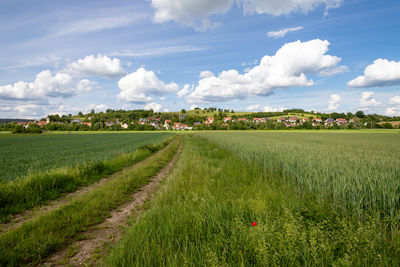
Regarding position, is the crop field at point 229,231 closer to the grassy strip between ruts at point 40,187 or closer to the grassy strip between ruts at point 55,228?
the grassy strip between ruts at point 55,228

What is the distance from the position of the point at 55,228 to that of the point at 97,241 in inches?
50.1

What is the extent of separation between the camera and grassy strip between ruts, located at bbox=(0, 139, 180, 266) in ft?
11.3

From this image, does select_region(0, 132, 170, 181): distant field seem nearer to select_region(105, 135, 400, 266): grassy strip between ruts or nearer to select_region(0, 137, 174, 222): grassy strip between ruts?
select_region(0, 137, 174, 222): grassy strip between ruts

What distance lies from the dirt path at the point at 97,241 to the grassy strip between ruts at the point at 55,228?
25cm

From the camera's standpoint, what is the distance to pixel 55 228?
4.39m

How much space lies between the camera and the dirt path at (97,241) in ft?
A: 11.2

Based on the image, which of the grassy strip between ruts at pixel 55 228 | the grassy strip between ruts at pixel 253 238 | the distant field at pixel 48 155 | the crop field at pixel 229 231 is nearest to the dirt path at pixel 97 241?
the crop field at pixel 229 231

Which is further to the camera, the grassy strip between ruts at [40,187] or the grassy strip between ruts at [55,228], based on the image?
the grassy strip between ruts at [40,187]

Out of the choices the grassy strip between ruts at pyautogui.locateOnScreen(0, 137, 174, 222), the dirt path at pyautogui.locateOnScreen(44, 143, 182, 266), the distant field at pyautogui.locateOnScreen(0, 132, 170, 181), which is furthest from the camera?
the distant field at pyautogui.locateOnScreen(0, 132, 170, 181)

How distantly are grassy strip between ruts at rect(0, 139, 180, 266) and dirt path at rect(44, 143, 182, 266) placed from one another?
9.8 inches

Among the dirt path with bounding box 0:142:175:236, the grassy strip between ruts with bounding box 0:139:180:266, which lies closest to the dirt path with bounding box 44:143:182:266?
the grassy strip between ruts with bounding box 0:139:180:266

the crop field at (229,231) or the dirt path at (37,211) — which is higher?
the crop field at (229,231)

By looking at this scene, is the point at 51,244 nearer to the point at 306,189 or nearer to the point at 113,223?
the point at 113,223

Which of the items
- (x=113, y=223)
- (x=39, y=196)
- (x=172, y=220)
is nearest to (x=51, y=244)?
(x=113, y=223)
